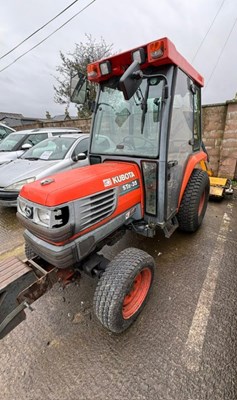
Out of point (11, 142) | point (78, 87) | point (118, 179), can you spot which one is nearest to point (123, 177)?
point (118, 179)

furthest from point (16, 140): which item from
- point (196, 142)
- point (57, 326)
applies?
point (57, 326)

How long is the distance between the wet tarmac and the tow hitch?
0.45 m

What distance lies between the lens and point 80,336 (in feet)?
5.42

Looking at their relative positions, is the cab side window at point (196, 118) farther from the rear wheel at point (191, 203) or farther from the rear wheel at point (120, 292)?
the rear wheel at point (120, 292)

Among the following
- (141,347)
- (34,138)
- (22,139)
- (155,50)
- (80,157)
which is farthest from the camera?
(34,138)

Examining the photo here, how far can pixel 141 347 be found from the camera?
1536 millimetres

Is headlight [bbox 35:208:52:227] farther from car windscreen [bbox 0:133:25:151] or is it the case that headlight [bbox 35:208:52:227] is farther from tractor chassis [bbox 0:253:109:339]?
car windscreen [bbox 0:133:25:151]

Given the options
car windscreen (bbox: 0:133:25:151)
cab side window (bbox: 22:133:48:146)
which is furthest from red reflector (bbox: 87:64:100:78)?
car windscreen (bbox: 0:133:25:151)

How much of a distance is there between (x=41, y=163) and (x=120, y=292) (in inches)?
131

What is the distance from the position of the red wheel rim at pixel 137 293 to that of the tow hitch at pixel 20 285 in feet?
1.84

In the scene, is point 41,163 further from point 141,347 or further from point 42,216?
point 141,347

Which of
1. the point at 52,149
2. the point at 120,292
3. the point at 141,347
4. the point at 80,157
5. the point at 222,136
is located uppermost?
the point at 222,136

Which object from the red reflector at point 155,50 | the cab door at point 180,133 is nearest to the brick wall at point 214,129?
the cab door at point 180,133

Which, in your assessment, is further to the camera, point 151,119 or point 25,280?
point 151,119
